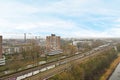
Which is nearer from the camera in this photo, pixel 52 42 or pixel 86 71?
pixel 86 71

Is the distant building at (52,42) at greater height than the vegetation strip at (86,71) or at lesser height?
greater

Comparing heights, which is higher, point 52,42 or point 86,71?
point 52,42

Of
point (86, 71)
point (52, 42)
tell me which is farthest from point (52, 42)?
point (86, 71)

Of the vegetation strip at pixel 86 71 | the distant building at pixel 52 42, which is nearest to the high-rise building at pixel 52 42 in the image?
the distant building at pixel 52 42

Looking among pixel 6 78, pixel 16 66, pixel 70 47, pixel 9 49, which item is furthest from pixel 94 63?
pixel 9 49

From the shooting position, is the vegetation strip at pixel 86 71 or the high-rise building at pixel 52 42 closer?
the vegetation strip at pixel 86 71

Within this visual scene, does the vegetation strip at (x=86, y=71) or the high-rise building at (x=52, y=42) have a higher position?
the high-rise building at (x=52, y=42)

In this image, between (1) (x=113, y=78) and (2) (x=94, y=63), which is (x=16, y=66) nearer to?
(2) (x=94, y=63)

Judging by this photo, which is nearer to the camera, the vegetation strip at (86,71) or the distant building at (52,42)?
the vegetation strip at (86,71)

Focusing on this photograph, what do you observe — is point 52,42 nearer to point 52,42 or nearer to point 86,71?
point 52,42

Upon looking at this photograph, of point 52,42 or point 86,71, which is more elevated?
point 52,42

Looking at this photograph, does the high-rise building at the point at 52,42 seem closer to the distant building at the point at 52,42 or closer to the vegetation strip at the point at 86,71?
the distant building at the point at 52,42
